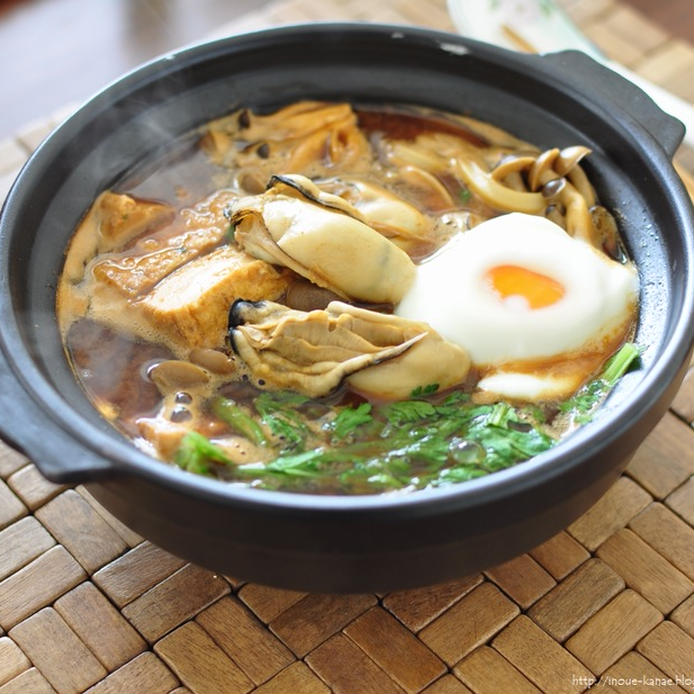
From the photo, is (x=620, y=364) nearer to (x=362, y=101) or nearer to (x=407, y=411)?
(x=407, y=411)

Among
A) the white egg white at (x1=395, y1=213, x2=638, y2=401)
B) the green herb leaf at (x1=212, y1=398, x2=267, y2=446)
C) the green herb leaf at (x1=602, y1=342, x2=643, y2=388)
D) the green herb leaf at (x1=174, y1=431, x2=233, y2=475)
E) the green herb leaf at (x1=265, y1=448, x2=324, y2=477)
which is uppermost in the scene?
the green herb leaf at (x1=174, y1=431, x2=233, y2=475)

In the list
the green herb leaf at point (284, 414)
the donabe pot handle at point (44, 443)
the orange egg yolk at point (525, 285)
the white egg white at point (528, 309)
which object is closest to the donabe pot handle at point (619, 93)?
the white egg white at point (528, 309)

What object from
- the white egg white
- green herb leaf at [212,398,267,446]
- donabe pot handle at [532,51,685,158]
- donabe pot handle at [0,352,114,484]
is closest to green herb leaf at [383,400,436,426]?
the white egg white

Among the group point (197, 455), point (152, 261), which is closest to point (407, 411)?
point (197, 455)

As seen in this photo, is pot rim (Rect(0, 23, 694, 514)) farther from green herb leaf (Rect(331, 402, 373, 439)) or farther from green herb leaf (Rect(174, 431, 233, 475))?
green herb leaf (Rect(331, 402, 373, 439))

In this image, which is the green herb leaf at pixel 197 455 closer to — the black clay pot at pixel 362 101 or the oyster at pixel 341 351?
the black clay pot at pixel 362 101
